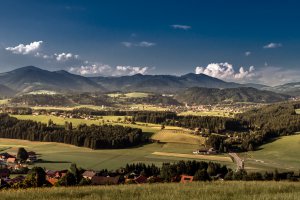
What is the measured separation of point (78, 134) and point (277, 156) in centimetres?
7667

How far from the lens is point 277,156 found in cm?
11825

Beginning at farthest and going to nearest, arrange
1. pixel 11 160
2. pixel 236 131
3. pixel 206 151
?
pixel 236 131 → pixel 206 151 → pixel 11 160

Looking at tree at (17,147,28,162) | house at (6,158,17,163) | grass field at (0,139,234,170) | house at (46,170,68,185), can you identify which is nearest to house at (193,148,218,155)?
grass field at (0,139,234,170)

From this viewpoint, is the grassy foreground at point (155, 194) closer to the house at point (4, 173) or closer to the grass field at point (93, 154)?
the house at point (4, 173)

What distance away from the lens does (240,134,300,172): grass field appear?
324ft

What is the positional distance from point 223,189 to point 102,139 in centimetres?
12298

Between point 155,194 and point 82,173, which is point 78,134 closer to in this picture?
point 82,173

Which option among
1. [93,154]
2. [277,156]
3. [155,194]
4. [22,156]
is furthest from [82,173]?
[277,156]

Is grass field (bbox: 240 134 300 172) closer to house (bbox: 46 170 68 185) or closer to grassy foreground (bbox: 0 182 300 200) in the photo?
house (bbox: 46 170 68 185)

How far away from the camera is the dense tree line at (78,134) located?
455 feet

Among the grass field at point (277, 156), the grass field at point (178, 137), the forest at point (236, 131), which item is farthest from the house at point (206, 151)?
the grass field at point (178, 137)

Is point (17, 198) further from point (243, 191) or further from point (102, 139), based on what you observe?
point (102, 139)

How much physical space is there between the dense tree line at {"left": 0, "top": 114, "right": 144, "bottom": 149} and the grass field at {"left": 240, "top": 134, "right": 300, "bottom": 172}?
4626 cm

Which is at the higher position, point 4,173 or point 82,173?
point 82,173
